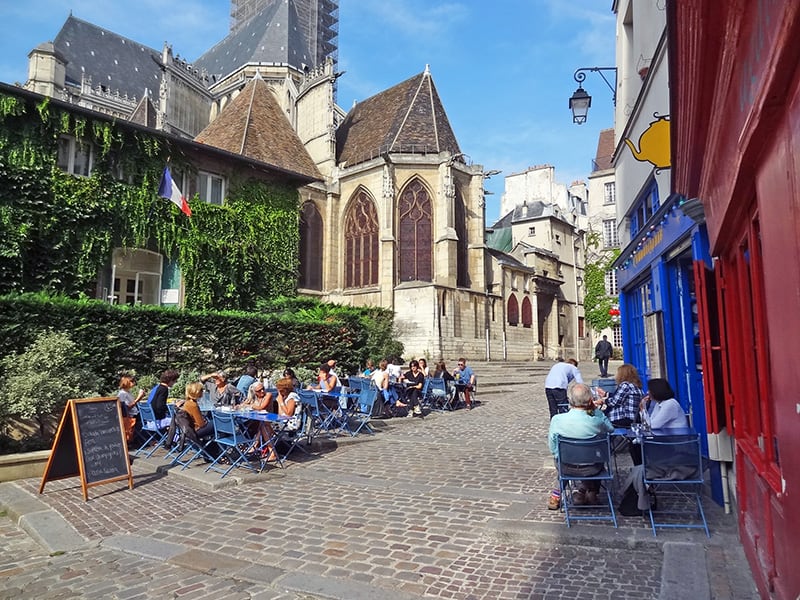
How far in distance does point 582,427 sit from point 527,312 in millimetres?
28898

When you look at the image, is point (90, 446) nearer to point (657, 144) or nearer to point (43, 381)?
A: point (43, 381)

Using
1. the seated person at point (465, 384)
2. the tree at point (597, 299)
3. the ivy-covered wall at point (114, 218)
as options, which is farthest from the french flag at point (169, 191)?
the tree at point (597, 299)

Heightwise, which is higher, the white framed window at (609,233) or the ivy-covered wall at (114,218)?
the white framed window at (609,233)

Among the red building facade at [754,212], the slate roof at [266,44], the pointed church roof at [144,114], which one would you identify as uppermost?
the slate roof at [266,44]

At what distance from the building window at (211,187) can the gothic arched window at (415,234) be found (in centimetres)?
1146

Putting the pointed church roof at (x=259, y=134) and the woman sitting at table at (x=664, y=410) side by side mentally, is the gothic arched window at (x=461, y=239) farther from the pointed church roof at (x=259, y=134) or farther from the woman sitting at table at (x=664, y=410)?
the woman sitting at table at (x=664, y=410)

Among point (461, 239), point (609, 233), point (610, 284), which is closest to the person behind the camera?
point (461, 239)

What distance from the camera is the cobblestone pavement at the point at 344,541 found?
3545mm

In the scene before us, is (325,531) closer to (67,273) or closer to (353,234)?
(67,273)

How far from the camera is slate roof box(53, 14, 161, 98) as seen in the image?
39312 millimetres

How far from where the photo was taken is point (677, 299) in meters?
6.36

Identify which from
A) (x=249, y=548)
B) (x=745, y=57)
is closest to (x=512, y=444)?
(x=249, y=548)

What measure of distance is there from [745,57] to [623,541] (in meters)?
3.59

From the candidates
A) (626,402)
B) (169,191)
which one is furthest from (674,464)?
(169,191)
